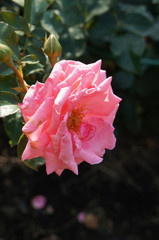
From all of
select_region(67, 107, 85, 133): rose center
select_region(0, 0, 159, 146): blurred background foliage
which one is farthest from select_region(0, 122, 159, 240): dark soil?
select_region(67, 107, 85, 133): rose center

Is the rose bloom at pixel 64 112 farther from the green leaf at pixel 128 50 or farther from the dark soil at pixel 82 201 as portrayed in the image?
the dark soil at pixel 82 201

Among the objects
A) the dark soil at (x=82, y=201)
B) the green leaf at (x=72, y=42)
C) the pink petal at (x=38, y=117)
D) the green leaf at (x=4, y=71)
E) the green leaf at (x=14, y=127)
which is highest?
the pink petal at (x=38, y=117)

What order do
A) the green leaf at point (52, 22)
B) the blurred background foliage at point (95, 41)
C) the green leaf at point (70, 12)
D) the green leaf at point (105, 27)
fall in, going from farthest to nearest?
the green leaf at point (105, 27), the green leaf at point (70, 12), the green leaf at point (52, 22), the blurred background foliage at point (95, 41)

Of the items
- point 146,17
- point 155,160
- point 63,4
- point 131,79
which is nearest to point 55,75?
point 63,4

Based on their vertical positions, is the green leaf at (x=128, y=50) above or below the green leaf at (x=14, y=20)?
below

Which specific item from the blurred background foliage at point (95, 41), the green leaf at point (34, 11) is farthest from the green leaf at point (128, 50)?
the green leaf at point (34, 11)

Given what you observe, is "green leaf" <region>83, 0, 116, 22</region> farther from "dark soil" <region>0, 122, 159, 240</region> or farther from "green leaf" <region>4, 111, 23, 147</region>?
"dark soil" <region>0, 122, 159, 240</region>

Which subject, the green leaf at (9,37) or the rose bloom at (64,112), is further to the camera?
the green leaf at (9,37)
